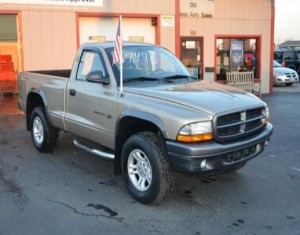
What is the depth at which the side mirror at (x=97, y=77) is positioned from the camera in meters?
5.61

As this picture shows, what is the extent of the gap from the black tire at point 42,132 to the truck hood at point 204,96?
2533 millimetres

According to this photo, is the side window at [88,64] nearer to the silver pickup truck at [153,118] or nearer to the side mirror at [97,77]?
the silver pickup truck at [153,118]

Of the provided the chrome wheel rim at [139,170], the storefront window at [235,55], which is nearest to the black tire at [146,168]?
the chrome wheel rim at [139,170]

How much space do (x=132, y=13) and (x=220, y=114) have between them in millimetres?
10931

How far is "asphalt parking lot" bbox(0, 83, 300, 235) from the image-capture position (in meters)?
4.51

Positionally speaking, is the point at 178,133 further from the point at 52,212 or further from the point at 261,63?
the point at 261,63

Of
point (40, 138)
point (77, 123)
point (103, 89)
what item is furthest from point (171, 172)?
point (40, 138)

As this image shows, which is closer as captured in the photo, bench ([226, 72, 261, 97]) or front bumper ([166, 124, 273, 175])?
front bumper ([166, 124, 273, 175])

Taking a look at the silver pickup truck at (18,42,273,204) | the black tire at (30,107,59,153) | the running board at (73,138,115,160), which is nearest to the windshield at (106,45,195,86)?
the silver pickup truck at (18,42,273,204)

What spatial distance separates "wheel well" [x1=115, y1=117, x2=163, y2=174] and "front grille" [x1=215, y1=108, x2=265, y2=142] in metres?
0.83

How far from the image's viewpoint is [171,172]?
4898mm

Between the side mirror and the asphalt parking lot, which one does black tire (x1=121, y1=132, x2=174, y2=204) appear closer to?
the asphalt parking lot

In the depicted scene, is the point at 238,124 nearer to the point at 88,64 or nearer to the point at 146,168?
the point at 146,168

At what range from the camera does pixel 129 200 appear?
17.4 feet
